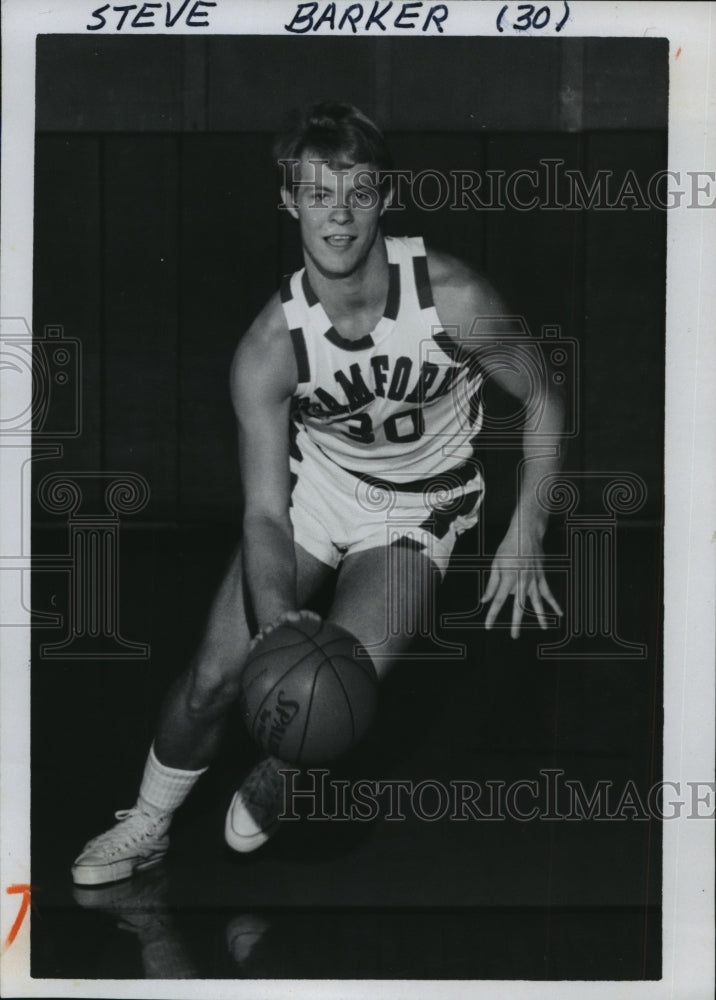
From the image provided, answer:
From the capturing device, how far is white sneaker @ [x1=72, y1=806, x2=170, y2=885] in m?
3.12

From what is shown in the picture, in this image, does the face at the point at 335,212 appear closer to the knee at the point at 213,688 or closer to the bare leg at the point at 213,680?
the bare leg at the point at 213,680

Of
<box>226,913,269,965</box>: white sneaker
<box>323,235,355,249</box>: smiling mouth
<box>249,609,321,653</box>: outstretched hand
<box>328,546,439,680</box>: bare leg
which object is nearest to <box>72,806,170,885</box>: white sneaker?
<box>226,913,269,965</box>: white sneaker

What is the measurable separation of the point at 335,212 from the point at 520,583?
3.12 feet

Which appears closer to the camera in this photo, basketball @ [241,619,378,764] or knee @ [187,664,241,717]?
basketball @ [241,619,378,764]

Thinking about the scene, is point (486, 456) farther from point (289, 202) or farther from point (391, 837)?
point (391, 837)

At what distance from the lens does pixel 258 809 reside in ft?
10.2

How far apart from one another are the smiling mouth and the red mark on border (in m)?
1.64

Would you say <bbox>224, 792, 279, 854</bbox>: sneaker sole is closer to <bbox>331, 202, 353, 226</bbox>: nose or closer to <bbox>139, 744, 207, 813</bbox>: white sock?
<bbox>139, 744, 207, 813</bbox>: white sock

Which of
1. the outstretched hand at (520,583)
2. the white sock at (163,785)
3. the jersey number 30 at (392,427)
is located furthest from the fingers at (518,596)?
the white sock at (163,785)

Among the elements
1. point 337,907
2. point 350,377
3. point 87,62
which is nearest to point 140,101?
point 87,62

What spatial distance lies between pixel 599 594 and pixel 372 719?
0.60 m

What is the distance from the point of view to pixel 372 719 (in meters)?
3.05

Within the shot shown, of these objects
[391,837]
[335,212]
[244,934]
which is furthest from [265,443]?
[244,934]

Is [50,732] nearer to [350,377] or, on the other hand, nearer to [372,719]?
[372,719]
